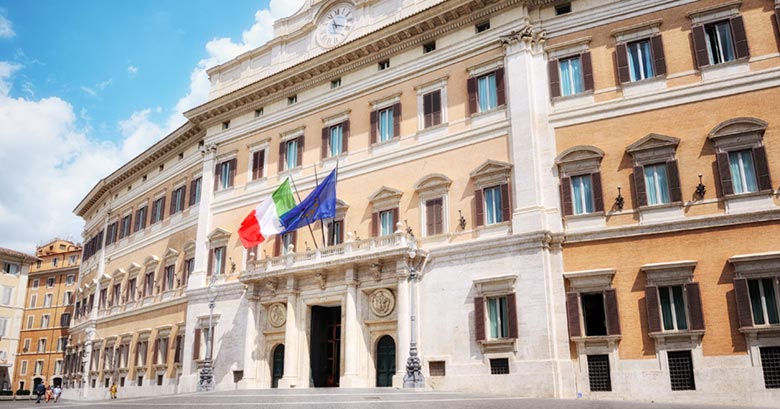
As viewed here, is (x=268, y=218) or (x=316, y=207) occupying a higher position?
(x=316, y=207)

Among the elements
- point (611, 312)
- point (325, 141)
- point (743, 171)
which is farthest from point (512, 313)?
point (325, 141)

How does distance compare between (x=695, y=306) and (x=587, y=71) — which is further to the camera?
(x=587, y=71)

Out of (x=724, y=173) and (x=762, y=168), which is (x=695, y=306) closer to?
(x=724, y=173)

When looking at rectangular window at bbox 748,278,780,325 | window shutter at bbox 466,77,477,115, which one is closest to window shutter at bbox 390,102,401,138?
window shutter at bbox 466,77,477,115

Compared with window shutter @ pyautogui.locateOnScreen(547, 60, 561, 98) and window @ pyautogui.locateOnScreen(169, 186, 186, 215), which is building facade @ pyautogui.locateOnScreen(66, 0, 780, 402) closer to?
window shutter @ pyautogui.locateOnScreen(547, 60, 561, 98)

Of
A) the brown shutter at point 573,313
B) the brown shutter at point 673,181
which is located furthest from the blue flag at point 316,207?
the brown shutter at point 673,181

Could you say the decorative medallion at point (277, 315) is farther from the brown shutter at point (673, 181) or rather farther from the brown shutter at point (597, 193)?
the brown shutter at point (673, 181)

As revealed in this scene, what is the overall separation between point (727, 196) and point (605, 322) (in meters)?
5.18

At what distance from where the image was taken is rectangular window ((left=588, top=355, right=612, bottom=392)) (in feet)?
63.5

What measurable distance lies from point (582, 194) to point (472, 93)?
5.91m

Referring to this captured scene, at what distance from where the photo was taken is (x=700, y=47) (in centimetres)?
2027

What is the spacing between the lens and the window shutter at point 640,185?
65.5 ft

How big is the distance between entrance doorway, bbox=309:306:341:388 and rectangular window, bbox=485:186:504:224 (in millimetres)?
8172

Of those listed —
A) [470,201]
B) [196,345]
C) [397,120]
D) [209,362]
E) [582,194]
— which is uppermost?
[397,120]
